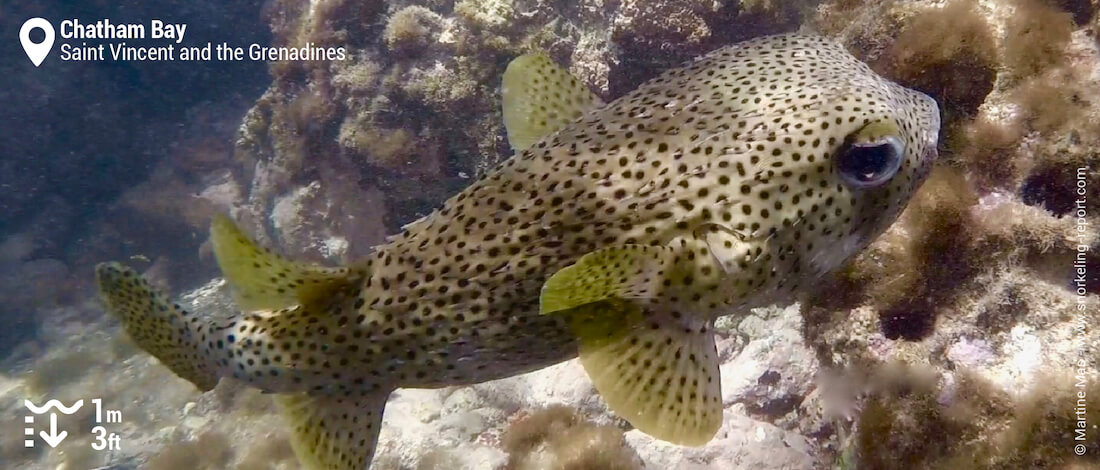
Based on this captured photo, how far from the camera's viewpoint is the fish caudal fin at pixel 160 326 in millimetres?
2953

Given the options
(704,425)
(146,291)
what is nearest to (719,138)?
(704,425)

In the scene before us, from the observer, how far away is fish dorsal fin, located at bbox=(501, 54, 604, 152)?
3014 millimetres

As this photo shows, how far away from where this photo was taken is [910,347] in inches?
127

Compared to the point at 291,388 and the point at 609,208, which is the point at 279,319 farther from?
the point at 609,208

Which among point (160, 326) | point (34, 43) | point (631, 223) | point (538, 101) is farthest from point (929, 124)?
point (34, 43)

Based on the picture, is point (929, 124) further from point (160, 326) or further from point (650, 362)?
point (160, 326)

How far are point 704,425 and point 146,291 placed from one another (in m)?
2.71

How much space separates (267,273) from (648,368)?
1678 mm

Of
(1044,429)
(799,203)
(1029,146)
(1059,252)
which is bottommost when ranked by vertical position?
(1044,429)

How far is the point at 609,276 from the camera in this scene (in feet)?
6.94

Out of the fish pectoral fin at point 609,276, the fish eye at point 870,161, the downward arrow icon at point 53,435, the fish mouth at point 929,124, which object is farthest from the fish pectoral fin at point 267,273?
the downward arrow icon at point 53,435

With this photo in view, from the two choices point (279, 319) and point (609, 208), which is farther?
point (279, 319)

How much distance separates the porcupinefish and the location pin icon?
19036 mm

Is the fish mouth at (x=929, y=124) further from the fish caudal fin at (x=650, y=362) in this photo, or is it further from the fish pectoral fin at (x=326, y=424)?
the fish pectoral fin at (x=326, y=424)
